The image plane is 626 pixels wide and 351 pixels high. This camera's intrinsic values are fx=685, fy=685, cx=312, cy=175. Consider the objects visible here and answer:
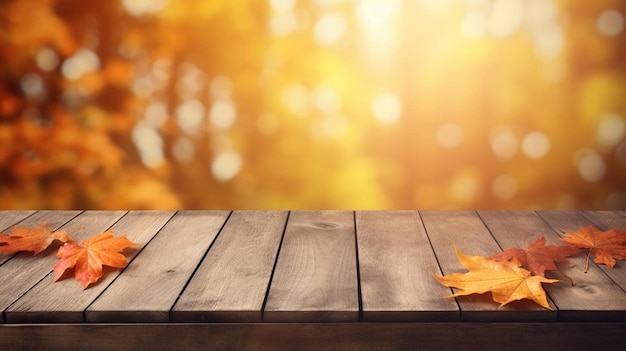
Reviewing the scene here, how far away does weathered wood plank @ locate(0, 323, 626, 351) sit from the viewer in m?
1.26

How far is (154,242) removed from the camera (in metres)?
1.73

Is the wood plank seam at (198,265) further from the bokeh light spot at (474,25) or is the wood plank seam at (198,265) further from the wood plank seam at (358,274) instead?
the bokeh light spot at (474,25)

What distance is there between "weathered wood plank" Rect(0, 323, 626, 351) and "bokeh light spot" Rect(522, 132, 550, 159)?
3.11ft

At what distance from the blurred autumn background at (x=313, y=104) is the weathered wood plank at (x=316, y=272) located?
29cm

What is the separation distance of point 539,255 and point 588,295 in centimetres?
20

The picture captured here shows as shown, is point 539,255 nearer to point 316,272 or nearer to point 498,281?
point 498,281

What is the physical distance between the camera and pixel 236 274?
4.88 ft

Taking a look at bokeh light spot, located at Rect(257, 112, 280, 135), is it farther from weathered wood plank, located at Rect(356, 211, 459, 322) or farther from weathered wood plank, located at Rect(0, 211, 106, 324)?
weathered wood plank, located at Rect(0, 211, 106, 324)

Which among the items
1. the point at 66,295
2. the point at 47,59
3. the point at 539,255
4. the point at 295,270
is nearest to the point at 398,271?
the point at 295,270

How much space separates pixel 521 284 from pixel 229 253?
676 millimetres

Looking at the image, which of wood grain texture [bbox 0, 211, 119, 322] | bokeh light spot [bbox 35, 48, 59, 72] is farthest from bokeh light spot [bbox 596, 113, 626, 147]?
bokeh light spot [bbox 35, 48, 59, 72]

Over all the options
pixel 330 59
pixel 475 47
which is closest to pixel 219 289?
pixel 330 59

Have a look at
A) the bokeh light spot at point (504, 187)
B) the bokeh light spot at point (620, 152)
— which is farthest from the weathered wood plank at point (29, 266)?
the bokeh light spot at point (620, 152)

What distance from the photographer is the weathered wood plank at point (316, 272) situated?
1282 mm
